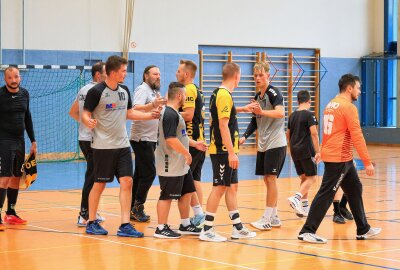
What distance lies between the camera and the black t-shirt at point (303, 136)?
33.0 ft

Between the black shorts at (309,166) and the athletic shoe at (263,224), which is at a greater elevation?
the black shorts at (309,166)

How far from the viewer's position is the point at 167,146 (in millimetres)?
8305

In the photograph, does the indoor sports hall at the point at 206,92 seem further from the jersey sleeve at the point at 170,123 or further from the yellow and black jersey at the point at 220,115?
the jersey sleeve at the point at 170,123

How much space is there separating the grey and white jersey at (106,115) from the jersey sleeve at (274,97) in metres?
1.89

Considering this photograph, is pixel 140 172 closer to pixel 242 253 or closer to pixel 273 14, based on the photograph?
pixel 242 253

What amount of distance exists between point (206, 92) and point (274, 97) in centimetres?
1568

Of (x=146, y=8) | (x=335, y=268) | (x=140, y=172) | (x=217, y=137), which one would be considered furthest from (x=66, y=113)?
(x=335, y=268)

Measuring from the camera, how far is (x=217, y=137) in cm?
826

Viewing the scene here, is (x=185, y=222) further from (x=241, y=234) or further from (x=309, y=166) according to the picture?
(x=309, y=166)

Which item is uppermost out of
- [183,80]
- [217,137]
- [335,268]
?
[183,80]

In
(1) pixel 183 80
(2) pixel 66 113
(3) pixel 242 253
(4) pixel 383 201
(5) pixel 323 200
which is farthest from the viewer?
(2) pixel 66 113

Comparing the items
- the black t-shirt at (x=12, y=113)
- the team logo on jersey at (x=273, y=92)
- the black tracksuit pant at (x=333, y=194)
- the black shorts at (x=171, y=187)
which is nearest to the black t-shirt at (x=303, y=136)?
the team logo on jersey at (x=273, y=92)

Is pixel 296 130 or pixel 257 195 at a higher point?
pixel 296 130

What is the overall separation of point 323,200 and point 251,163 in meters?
11.1
